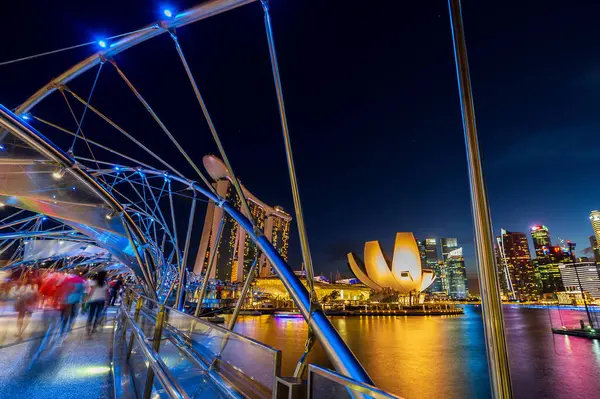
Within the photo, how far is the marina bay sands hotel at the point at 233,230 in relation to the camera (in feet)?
316

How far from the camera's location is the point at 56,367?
6.54 meters

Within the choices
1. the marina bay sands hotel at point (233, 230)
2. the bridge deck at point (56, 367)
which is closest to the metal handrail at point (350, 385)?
the bridge deck at point (56, 367)

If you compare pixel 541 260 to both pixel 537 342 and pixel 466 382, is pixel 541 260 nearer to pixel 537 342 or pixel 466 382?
pixel 537 342

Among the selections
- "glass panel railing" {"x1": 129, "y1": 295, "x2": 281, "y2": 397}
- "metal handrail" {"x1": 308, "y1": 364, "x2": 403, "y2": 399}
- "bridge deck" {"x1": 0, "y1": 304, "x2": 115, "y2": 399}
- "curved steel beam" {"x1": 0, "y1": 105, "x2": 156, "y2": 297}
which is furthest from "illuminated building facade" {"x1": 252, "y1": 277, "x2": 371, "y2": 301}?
"metal handrail" {"x1": 308, "y1": 364, "x2": 403, "y2": 399}

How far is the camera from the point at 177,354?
4113mm

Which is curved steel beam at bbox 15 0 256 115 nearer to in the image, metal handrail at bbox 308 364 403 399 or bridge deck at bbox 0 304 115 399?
metal handrail at bbox 308 364 403 399

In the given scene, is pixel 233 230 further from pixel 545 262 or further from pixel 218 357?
pixel 545 262

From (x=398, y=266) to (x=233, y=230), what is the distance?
6606cm

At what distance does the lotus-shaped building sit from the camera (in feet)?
252

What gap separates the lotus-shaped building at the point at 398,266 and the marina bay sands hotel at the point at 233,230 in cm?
2616

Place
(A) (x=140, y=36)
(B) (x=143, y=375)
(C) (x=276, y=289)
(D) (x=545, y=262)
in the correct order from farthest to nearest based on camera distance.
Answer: (D) (x=545, y=262), (C) (x=276, y=289), (A) (x=140, y=36), (B) (x=143, y=375)

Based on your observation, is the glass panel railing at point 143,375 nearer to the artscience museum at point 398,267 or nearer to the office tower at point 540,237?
the artscience museum at point 398,267

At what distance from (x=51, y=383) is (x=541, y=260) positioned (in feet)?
672

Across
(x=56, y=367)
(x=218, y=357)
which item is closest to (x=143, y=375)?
(x=218, y=357)
